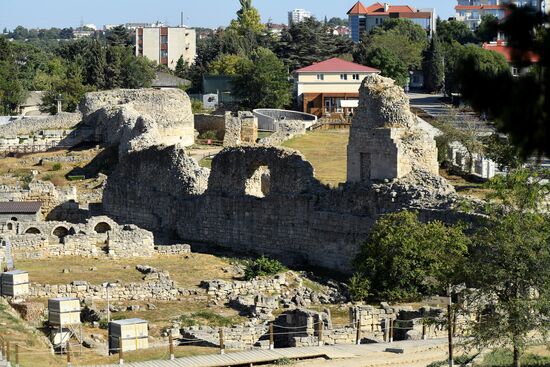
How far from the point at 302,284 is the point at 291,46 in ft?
241

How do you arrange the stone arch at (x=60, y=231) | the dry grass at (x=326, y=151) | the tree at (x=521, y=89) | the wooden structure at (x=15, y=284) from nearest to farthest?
1. the tree at (x=521, y=89)
2. the wooden structure at (x=15, y=284)
3. the stone arch at (x=60, y=231)
4. the dry grass at (x=326, y=151)

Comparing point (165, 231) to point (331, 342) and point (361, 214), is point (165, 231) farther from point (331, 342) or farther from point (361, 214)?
point (331, 342)

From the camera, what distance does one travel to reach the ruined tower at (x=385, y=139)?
3775 cm

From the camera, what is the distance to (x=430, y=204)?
35.1 meters

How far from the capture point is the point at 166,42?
168000 millimetres

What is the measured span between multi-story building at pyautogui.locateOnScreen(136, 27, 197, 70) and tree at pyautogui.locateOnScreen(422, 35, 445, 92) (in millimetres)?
61582

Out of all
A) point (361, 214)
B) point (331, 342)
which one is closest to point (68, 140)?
point (361, 214)

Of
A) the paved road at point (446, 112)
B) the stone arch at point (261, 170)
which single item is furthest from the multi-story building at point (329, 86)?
the stone arch at point (261, 170)

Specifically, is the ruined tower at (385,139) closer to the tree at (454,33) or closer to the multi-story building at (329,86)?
the multi-story building at (329,86)

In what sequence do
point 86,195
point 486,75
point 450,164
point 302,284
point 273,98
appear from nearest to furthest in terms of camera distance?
1. point 486,75
2. point 302,284
3. point 86,195
4. point 450,164
5. point 273,98

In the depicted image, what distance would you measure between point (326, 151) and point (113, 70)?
3666 cm

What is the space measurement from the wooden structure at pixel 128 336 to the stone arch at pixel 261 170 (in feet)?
46.0

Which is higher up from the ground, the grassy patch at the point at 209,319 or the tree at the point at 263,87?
the tree at the point at 263,87

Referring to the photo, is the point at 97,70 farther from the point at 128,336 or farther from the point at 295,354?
the point at 295,354
